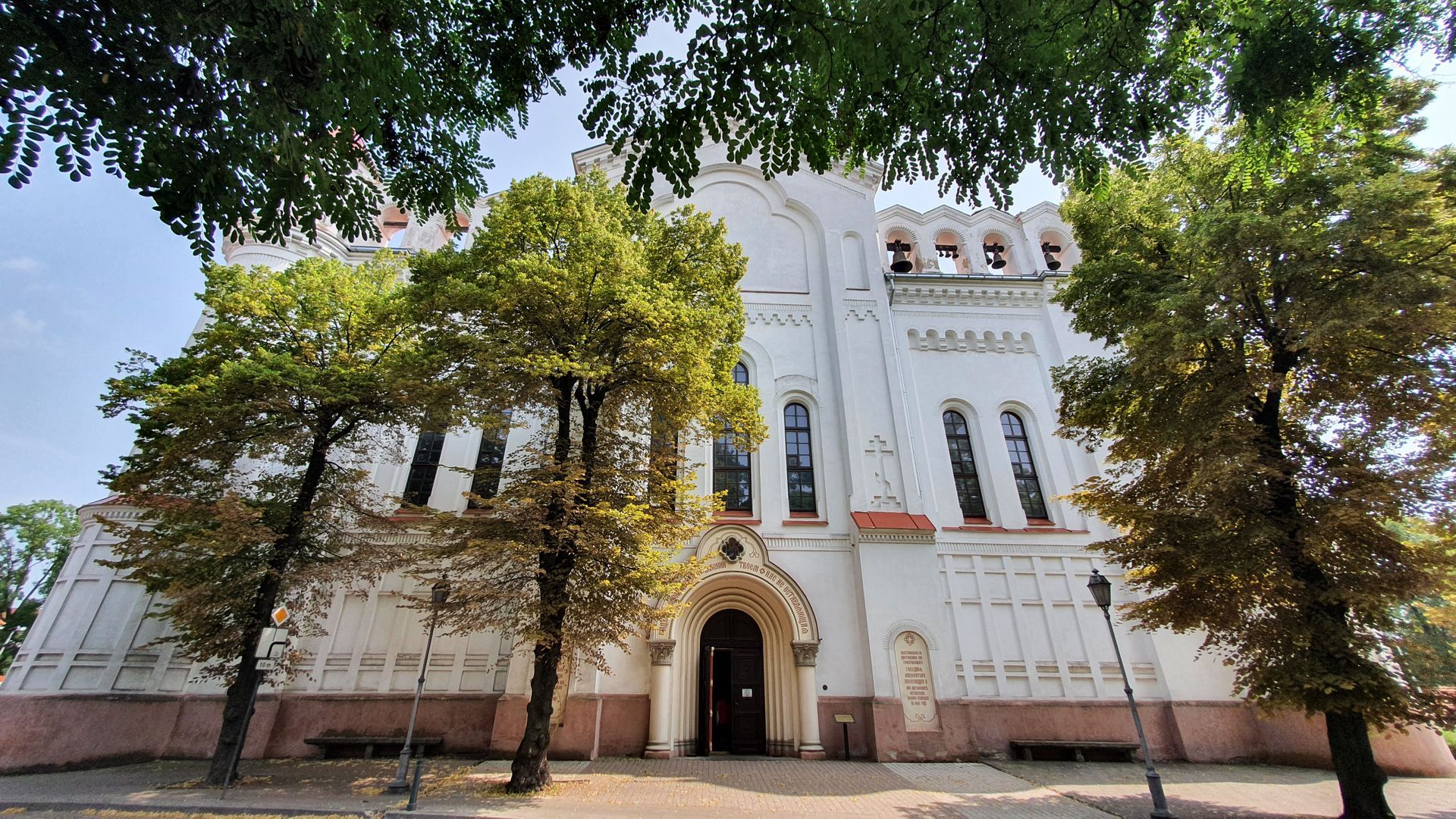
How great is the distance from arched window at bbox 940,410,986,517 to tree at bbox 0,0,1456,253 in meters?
11.2

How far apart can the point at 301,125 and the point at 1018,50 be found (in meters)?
4.84

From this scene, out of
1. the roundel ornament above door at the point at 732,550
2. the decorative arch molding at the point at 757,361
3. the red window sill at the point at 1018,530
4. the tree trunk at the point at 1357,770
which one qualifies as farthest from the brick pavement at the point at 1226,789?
the decorative arch molding at the point at 757,361

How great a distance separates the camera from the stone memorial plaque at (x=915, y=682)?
468 inches

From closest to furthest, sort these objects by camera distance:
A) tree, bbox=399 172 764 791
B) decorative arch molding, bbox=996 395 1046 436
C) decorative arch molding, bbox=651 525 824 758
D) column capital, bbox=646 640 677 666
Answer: tree, bbox=399 172 764 791 < column capital, bbox=646 640 677 666 < decorative arch molding, bbox=651 525 824 758 < decorative arch molding, bbox=996 395 1046 436

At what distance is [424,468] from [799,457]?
395 inches

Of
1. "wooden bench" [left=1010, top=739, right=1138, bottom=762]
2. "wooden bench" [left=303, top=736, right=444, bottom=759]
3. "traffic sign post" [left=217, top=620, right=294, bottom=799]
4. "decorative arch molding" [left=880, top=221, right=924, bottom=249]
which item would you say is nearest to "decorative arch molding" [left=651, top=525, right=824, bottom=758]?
"wooden bench" [left=1010, top=739, right=1138, bottom=762]

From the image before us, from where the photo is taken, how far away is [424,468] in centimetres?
1527

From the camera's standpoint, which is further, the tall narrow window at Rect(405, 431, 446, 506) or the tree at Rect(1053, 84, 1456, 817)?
the tall narrow window at Rect(405, 431, 446, 506)

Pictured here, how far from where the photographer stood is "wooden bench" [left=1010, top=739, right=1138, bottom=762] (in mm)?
12023

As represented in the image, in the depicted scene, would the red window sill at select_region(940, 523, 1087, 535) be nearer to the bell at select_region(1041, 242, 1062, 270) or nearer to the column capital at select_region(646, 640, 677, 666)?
the column capital at select_region(646, 640, 677, 666)

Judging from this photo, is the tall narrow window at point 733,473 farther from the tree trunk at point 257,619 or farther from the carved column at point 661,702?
the tree trunk at point 257,619

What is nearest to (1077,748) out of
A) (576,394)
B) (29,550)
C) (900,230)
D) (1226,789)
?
(1226,789)

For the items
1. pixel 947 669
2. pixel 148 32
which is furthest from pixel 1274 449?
pixel 148 32

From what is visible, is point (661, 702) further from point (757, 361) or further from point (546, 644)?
point (757, 361)
